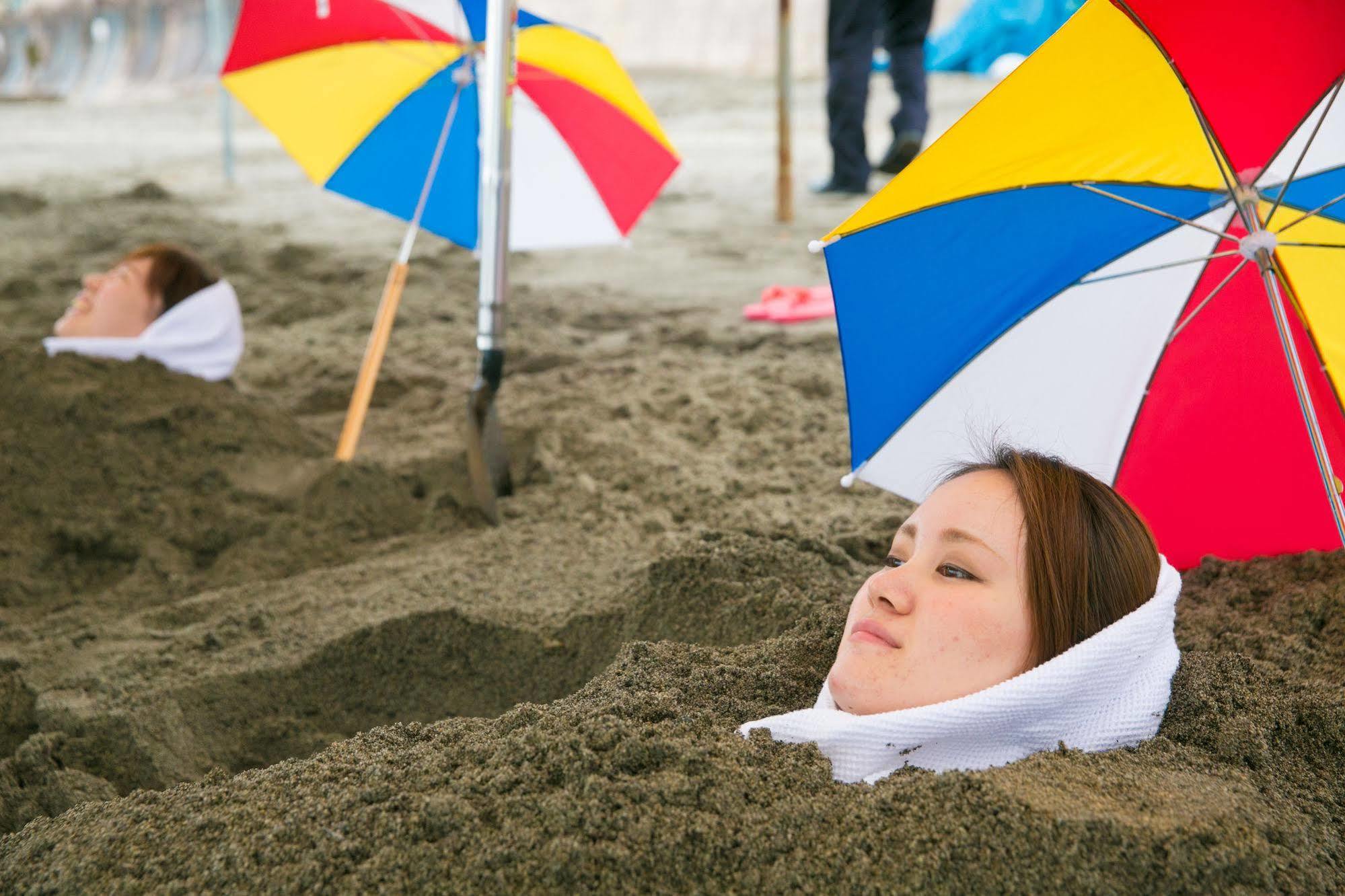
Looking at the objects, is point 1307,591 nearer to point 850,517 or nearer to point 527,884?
point 850,517

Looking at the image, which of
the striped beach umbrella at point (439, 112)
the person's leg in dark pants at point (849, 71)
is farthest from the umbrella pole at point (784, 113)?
the striped beach umbrella at point (439, 112)

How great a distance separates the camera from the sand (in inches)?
54.2

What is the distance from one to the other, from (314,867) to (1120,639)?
1.00m

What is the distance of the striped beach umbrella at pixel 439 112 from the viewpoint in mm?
3559

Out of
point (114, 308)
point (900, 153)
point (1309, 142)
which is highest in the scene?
point (1309, 142)

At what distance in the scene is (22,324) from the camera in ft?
15.1

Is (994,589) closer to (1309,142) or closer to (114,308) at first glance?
(1309,142)

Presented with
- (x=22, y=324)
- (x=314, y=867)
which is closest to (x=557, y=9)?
(x=22, y=324)

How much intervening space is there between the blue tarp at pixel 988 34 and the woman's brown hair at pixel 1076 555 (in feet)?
28.2

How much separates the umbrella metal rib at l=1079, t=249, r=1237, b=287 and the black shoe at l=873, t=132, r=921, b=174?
170 inches

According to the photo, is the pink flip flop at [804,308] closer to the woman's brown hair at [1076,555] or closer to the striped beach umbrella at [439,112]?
the striped beach umbrella at [439,112]

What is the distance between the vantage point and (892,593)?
5.49 ft

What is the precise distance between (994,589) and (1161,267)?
0.68 meters

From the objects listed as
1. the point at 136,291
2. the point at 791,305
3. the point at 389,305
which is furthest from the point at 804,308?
the point at 136,291
